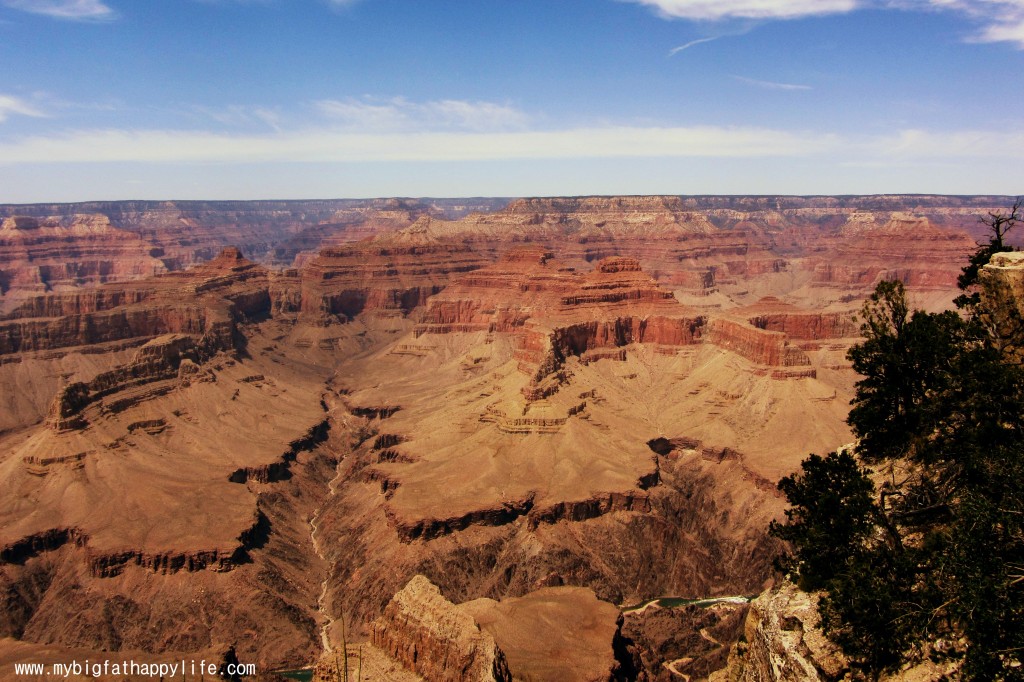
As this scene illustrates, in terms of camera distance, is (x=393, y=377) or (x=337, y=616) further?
(x=393, y=377)

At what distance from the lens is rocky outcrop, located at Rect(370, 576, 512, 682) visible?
45.3 m

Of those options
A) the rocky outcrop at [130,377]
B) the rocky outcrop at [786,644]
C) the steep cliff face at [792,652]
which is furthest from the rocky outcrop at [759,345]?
the rocky outcrop at [130,377]

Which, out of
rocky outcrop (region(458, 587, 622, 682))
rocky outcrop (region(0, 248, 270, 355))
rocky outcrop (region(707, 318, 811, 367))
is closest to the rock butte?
rocky outcrop (region(458, 587, 622, 682))

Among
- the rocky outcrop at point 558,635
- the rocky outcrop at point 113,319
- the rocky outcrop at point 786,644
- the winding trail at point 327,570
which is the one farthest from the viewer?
the rocky outcrop at point 113,319

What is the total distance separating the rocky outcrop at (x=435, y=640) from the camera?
4531cm

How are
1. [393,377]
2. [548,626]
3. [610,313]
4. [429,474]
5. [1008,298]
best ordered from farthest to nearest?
[393,377], [610,313], [429,474], [548,626], [1008,298]

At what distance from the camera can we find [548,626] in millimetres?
67500

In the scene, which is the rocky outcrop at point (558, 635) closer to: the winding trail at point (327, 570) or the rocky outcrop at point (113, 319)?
the winding trail at point (327, 570)

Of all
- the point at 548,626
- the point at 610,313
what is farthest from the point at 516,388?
the point at 548,626

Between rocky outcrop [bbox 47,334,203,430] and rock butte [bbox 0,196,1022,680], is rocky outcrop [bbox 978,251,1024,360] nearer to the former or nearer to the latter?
rock butte [bbox 0,196,1022,680]

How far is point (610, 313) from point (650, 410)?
96.6ft

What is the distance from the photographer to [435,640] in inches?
1843

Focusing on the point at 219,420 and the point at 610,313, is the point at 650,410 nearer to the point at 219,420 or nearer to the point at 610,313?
the point at 610,313

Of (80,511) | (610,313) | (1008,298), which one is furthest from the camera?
(610,313)
